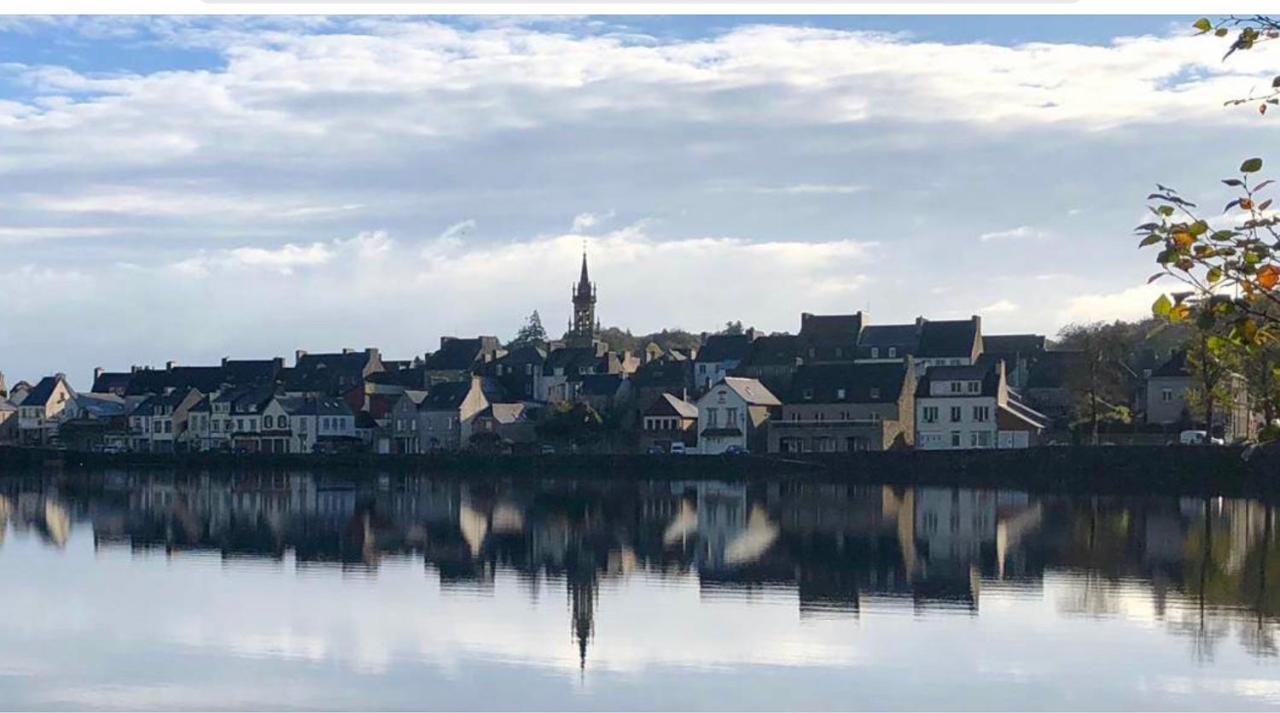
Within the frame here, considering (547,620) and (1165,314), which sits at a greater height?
(1165,314)

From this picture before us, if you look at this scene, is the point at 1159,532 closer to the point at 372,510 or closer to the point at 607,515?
the point at 607,515

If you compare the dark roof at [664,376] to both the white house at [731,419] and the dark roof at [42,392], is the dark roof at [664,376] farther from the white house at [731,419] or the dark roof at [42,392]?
the dark roof at [42,392]

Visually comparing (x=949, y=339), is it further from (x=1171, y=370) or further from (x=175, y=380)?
(x=175, y=380)

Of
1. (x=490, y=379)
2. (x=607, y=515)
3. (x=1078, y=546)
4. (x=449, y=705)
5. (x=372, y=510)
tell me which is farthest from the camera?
(x=490, y=379)

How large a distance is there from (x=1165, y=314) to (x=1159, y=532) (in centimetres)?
3093

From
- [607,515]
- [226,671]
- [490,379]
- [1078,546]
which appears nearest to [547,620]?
[226,671]

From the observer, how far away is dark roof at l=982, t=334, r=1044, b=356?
80.1 m

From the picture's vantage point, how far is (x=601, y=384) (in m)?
75.6

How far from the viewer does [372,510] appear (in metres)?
44.3

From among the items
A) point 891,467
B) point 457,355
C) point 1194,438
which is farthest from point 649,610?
point 457,355

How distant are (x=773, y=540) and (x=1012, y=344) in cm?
5091

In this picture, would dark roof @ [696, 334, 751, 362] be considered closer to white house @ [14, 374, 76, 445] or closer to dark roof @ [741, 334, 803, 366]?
dark roof @ [741, 334, 803, 366]

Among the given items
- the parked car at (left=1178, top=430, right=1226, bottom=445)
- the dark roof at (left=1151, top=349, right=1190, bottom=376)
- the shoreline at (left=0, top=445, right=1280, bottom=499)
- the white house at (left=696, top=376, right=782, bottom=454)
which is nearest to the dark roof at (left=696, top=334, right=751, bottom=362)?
the white house at (left=696, top=376, right=782, bottom=454)

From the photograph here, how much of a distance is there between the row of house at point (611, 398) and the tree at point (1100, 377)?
1528 mm
